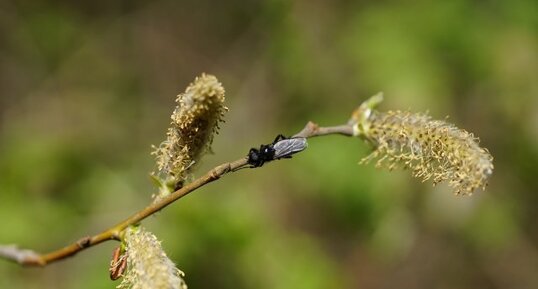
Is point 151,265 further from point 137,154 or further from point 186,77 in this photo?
point 186,77

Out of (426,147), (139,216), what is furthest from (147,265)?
(426,147)

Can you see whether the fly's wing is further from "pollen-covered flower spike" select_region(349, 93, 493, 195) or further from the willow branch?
"pollen-covered flower spike" select_region(349, 93, 493, 195)

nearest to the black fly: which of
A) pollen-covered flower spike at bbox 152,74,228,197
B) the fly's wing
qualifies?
the fly's wing

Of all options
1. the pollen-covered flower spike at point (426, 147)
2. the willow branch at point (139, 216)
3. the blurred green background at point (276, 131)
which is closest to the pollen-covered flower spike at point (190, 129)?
the willow branch at point (139, 216)

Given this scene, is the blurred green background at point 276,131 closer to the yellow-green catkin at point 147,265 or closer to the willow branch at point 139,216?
the willow branch at point 139,216

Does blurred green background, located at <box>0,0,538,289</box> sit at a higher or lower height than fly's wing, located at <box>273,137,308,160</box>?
higher

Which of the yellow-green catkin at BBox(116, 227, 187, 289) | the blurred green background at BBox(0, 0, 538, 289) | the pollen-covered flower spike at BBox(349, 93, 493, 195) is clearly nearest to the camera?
the yellow-green catkin at BBox(116, 227, 187, 289)

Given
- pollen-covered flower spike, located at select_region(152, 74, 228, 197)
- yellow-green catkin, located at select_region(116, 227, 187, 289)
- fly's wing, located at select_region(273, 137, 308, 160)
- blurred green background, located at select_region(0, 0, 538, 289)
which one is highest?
blurred green background, located at select_region(0, 0, 538, 289)

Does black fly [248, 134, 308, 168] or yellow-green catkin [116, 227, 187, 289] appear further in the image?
black fly [248, 134, 308, 168]
